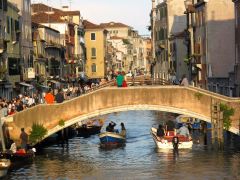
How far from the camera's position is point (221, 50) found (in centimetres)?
7025

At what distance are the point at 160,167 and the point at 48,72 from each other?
159ft

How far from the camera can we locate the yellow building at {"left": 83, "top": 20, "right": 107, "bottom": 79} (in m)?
133

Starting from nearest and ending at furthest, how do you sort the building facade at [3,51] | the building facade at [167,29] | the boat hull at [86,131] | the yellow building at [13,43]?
the building facade at [3,51] < the boat hull at [86,131] < the yellow building at [13,43] < the building facade at [167,29]

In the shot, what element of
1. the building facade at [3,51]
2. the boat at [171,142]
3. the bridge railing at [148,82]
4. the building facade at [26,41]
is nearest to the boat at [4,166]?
the bridge railing at [148,82]

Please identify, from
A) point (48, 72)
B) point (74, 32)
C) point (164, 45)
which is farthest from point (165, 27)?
point (48, 72)

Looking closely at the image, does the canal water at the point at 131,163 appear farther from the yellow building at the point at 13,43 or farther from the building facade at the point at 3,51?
the yellow building at the point at 13,43

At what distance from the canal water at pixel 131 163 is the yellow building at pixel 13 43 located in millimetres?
11083

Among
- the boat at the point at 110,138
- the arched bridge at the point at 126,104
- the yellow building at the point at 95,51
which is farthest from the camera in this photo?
the yellow building at the point at 95,51

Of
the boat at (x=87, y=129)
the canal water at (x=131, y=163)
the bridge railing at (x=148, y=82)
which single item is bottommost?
the canal water at (x=131, y=163)

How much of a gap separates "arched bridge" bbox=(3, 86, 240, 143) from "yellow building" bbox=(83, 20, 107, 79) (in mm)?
87485

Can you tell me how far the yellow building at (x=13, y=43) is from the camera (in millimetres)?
61469

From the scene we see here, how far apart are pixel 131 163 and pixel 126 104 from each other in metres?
3.71

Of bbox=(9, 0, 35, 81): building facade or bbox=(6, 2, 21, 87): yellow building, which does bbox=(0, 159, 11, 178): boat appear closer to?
bbox=(6, 2, 21, 87): yellow building

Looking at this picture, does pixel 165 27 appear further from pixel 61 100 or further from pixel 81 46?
pixel 61 100
